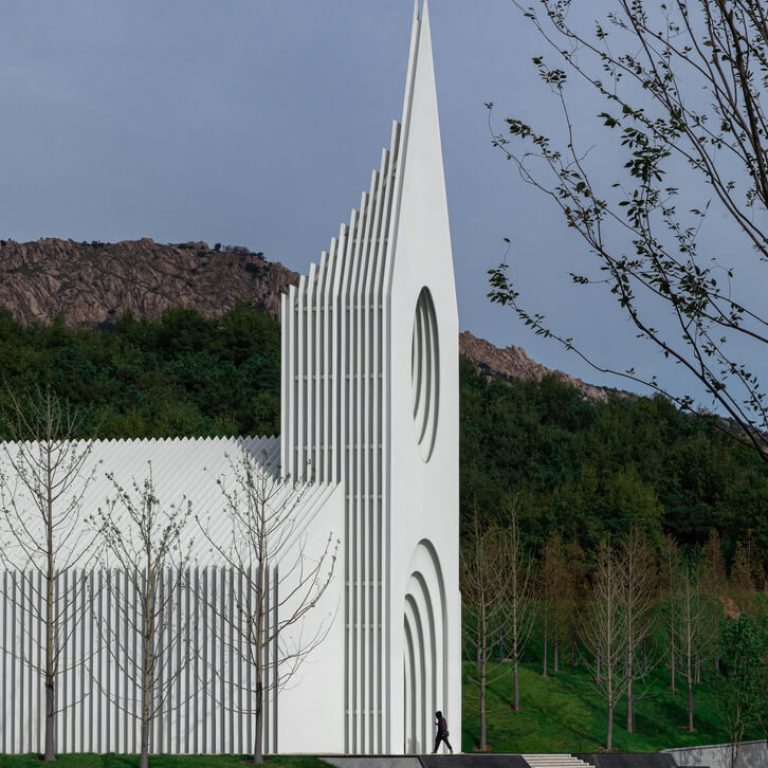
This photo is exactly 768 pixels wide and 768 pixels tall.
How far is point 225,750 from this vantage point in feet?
70.4

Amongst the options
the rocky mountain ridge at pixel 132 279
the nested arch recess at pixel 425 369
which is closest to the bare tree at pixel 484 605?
the nested arch recess at pixel 425 369

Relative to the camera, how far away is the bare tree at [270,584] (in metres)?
21.1

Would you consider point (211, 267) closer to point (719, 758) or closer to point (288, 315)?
point (719, 758)

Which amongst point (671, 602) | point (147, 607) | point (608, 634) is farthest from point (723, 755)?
point (147, 607)

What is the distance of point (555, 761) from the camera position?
2384 cm

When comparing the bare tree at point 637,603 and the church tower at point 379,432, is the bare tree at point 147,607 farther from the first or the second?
the bare tree at point 637,603

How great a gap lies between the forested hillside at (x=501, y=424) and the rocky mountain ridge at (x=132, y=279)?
29.1m

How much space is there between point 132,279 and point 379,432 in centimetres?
8518

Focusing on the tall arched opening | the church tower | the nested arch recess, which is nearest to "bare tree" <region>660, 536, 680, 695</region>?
the tall arched opening

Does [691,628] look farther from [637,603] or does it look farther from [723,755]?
[723,755]

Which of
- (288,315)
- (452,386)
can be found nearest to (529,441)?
(452,386)

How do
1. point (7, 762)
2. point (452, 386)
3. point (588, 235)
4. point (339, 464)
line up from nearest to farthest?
point (588, 235)
point (7, 762)
point (339, 464)
point (452, 386)

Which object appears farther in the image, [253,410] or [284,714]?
[253,410]

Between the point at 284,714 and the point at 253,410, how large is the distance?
41.8 m
